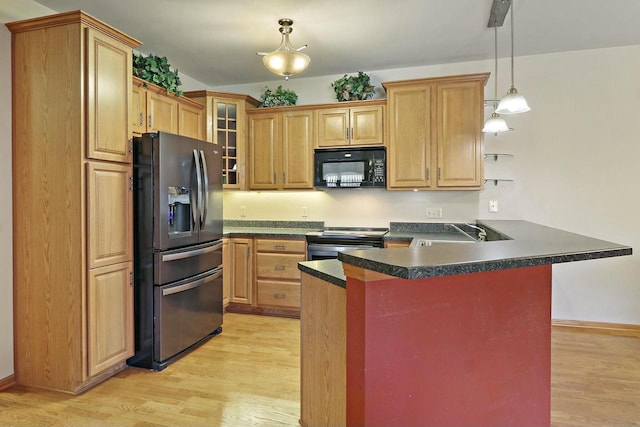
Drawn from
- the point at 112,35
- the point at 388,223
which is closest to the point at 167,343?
the point at 112,35

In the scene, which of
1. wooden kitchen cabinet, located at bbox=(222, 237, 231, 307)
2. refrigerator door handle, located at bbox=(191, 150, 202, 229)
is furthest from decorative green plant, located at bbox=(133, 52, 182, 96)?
wooden kitchen cabinet, located at bbox=(222, 237, 231, 307)

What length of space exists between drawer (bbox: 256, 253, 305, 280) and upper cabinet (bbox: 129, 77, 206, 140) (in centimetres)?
148

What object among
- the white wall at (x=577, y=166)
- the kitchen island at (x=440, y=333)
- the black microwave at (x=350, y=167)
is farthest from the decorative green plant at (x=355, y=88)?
the kitchen island at (x=440, y=333)

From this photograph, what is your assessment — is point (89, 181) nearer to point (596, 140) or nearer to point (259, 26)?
point (259, 26)

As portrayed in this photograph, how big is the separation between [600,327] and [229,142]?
4155 mm

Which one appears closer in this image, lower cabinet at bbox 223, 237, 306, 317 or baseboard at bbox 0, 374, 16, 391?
baseboard at bbox 0, 374, 16, 391

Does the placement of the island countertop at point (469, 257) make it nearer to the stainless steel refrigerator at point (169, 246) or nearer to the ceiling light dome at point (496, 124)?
the ceiling light dome at point (496, 124)

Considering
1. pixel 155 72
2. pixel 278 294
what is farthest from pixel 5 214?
pixel 278 294

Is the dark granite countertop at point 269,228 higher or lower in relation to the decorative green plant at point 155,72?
lower

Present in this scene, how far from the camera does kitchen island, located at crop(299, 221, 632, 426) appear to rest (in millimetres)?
1221

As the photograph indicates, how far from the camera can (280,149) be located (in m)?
4.07

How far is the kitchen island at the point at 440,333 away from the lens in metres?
1.22

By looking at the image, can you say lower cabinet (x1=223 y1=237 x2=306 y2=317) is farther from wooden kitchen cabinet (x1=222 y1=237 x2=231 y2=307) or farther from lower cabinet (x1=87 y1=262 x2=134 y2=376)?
lower cabinet (x1=87 y1=262 x2=134 y2=376)

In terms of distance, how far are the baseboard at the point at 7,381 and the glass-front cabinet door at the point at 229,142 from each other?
7.74 ft
